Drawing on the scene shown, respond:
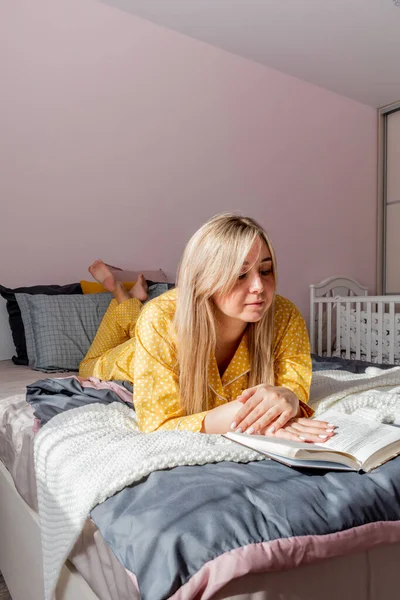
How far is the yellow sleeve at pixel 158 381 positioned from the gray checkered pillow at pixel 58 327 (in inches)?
40.1

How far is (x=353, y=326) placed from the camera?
3.08m

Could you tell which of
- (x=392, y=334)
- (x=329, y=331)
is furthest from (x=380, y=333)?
(x=329, y=331)

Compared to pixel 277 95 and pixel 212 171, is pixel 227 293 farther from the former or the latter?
pixel 277 95

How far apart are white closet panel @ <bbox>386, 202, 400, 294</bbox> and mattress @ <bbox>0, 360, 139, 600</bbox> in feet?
9.62

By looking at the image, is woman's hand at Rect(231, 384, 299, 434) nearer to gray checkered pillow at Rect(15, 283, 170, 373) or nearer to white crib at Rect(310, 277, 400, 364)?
gray checkered pillow at Rect(15, 283, 170, 373)

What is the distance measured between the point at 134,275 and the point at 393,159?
2.53m

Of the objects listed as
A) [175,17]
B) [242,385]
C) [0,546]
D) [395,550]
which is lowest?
[0,546]

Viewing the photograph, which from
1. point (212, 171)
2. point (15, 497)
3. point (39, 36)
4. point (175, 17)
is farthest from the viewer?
point (212, 171)

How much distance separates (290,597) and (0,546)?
1.07m

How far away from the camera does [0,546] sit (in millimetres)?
1410

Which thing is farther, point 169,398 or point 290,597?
point 169,398

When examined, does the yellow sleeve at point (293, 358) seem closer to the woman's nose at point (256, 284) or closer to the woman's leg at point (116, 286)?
the woman's nose at point (256, 284)

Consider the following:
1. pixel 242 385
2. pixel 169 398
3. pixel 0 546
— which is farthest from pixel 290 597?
pixel 0 546

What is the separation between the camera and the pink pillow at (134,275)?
246cm
